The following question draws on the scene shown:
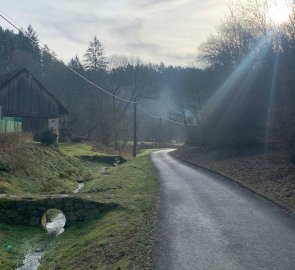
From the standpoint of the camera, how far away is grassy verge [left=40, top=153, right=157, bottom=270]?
30.9ft

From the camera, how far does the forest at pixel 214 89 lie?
3108 centimetres

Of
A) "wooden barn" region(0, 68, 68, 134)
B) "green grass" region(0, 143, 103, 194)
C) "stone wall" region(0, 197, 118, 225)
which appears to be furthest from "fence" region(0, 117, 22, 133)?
"stone wall" region(0, 197, 118, 225)

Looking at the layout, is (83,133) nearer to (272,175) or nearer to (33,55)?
(33,55)

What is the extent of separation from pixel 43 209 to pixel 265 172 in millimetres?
11518

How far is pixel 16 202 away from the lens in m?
15.4

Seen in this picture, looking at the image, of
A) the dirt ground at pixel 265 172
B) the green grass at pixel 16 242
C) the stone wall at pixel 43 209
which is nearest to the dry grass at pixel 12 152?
the stone wall at pixel 43 209

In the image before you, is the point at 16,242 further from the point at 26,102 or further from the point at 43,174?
the point at 26,102

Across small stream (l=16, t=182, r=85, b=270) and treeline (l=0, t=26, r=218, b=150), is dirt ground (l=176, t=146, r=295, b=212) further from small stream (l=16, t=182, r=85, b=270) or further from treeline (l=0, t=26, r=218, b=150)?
treeline (l=0, t=26, r=218, b=150)

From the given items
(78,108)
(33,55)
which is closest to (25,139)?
(78,108)

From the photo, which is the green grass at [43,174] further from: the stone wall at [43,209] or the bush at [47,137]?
the stone wall at [43,209]

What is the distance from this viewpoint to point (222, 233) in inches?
438

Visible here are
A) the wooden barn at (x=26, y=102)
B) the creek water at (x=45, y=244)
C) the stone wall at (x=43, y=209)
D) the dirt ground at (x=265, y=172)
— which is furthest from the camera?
the wooden barn at (x=26, y=102)

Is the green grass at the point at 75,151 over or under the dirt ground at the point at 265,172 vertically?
under

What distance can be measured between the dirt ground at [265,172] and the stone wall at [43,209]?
21.0 feet
